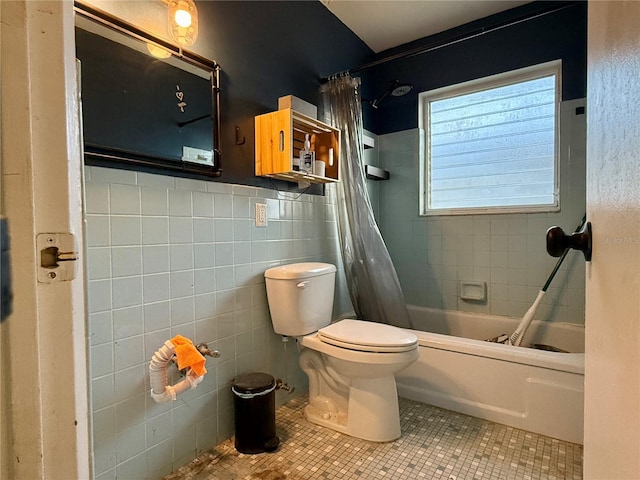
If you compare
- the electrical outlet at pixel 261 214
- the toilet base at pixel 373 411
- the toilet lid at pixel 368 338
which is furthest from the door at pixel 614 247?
the electrical outlet at pixel 261 214

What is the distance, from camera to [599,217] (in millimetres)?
537

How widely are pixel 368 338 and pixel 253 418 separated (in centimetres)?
61

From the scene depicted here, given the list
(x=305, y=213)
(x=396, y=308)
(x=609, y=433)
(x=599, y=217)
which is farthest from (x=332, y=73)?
(x=609, y=433)

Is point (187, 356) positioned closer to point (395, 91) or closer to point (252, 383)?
point (252, 383)

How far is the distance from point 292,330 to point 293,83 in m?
1.39

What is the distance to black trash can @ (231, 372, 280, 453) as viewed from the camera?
4.94 ft

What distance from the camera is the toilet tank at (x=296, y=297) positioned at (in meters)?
1.69

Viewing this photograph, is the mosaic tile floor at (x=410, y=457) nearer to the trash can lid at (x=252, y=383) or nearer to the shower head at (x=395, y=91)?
the trash can lid at (x=252, y=383)

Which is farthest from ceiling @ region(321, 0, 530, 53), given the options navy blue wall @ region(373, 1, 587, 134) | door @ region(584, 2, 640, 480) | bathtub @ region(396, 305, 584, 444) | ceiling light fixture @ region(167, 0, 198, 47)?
bathtub @ region(396, 305, 584, 444)

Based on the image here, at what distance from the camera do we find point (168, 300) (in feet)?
4.51

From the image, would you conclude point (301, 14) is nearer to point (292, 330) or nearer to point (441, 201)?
point (441, 201)

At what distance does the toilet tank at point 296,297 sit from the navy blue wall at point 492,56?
4.95 ft

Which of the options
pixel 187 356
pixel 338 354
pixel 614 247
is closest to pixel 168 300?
pixel 187 356

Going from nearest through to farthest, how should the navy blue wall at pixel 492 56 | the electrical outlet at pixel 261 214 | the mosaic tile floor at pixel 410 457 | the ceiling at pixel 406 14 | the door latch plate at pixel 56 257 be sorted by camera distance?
the door latch plate at pixel 56 257 → the mosaic tile floor at pixel 410 457 → the electrical outlet at pixel 261 214 → the navy blue wall at pixel 492 56 → the ceiling at pixel 406 14
